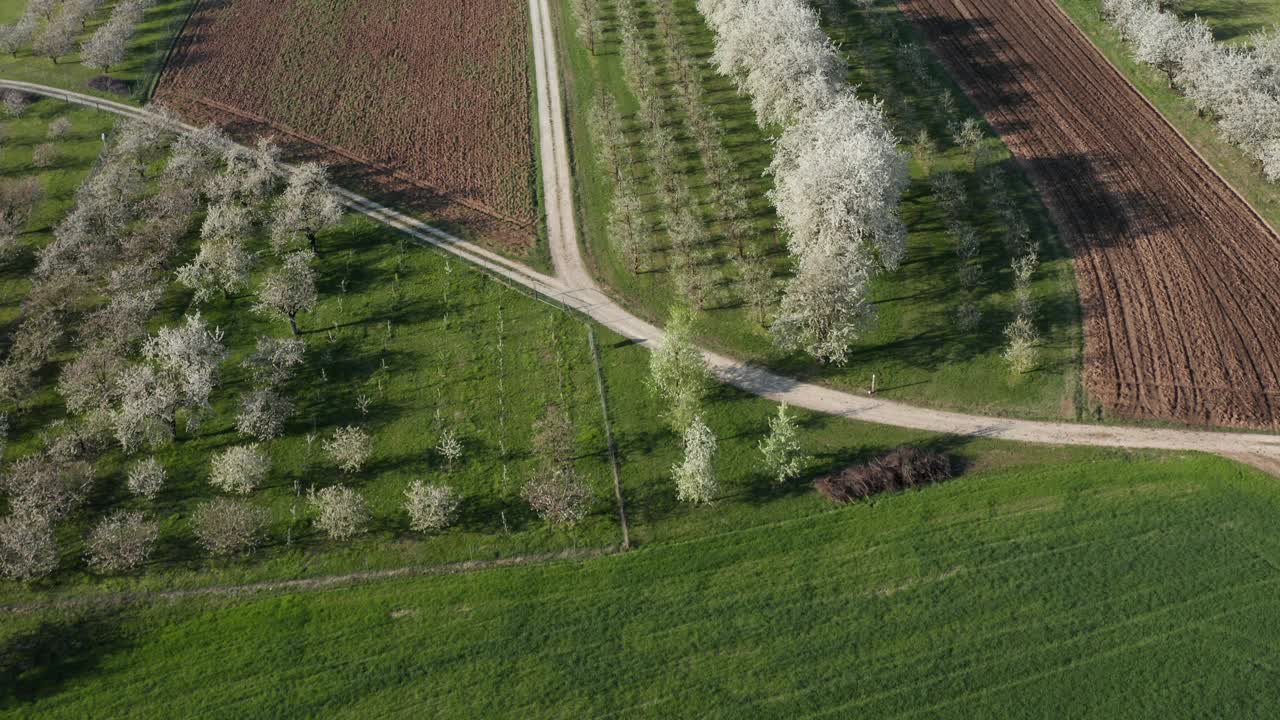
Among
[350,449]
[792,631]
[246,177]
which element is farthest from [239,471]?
[792,631]

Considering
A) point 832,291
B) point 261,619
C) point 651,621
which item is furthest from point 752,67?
point 261,619

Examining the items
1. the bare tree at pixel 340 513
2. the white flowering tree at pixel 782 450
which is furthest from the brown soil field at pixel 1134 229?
the bare tree at pixel 340 513

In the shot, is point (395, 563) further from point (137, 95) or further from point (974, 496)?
point (137, 95)

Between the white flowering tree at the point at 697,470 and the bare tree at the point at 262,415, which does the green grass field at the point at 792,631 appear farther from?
the bare tree at the point at 262,415

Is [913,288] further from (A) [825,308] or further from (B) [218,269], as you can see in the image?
(B) [218,269]

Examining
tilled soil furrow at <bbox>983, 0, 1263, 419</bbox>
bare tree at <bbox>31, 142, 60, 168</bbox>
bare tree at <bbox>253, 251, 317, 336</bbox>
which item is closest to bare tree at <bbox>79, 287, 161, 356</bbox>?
bare tree at <bbox>253, 251, 317, 336</bbox>

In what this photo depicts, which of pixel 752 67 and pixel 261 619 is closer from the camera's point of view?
pixel 261 619
